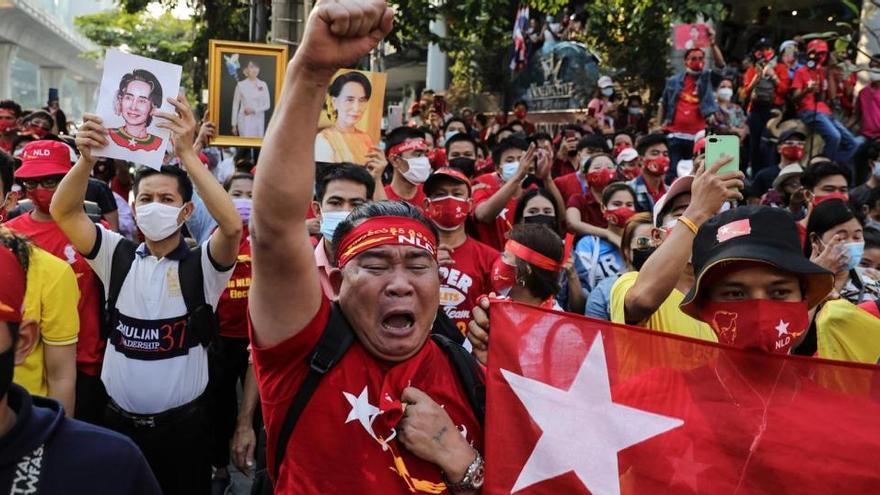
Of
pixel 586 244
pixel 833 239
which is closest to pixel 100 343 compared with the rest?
pixel 586 244

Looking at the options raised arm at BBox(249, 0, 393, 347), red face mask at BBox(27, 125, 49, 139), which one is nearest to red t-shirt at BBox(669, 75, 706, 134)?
red face mask at BBox(27, 125, 49, 139)

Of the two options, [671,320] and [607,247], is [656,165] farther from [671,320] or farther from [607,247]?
[671,320]

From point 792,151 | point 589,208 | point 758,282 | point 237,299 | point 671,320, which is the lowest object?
point 237,299

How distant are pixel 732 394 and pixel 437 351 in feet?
2.57

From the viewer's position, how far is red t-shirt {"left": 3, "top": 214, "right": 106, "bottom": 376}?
4.20 meters

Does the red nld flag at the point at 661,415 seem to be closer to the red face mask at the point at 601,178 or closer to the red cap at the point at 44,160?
the red cap at the point at 44,160

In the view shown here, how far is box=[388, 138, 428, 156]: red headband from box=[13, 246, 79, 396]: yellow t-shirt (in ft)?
9.73

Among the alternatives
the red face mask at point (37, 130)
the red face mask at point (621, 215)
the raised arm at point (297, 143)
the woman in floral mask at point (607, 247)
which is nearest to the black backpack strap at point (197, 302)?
the raised arm at point (297, 143)

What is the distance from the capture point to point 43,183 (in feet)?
15.0

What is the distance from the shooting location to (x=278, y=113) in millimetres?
1891

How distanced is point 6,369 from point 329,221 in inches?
98.5

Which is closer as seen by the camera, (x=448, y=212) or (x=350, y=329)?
(x=350, y=329)

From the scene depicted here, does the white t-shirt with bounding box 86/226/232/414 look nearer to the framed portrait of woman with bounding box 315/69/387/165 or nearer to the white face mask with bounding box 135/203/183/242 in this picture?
the white face mask with bounding box 135/203/183/242

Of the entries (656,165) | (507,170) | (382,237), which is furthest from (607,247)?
(382,237)
